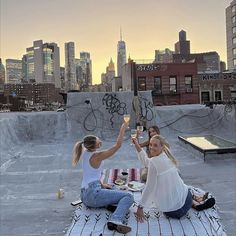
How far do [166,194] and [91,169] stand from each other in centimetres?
111

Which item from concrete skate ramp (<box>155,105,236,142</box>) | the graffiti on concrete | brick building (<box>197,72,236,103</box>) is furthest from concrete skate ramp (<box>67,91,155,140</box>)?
brick building (<box>197,72,236,103</box>)

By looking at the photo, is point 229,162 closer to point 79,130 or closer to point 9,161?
point 9,161

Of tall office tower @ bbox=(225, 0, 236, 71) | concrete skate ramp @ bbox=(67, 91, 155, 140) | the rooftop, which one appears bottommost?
the rooftop

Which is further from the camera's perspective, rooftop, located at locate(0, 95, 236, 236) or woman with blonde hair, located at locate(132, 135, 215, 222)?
rooftop, located at locate(0, 95, 236, 236)

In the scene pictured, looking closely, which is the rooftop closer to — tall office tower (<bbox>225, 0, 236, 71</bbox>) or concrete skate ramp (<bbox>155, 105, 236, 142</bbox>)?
concrete skate ramp (<bbox>155, 105, 236, 142</bbox>)

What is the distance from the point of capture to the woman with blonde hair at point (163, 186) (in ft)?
14.6

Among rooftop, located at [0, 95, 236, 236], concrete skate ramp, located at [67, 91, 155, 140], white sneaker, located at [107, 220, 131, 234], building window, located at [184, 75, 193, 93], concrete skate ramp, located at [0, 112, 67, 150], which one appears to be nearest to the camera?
white sneaker, located at [107, 220, 131, 234]

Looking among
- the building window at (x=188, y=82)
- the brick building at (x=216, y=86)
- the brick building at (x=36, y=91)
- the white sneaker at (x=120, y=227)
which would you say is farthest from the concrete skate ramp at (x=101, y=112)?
the brick building at (x=36, y=91)

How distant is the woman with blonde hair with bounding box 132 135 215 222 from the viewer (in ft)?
14.6

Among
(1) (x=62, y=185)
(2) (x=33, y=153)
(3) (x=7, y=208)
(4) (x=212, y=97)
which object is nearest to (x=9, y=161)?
(2) (x=33, y=153)

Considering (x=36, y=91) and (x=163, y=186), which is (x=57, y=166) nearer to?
(x=163, y=186)

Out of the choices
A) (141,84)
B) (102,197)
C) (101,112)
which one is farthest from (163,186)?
(141,84)

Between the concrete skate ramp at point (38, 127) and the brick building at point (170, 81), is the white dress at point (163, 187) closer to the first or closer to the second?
the concrete skate ramp at point (38, 127)

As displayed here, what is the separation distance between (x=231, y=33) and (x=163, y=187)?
113m
